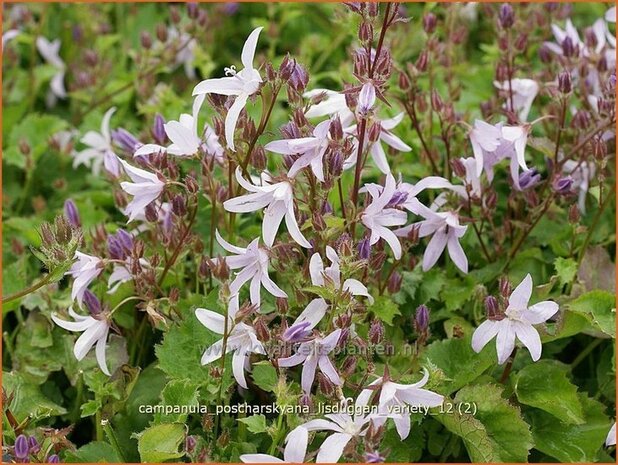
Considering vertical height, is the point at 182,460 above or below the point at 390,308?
below

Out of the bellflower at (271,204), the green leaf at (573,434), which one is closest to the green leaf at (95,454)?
the bellflower at (271,204)

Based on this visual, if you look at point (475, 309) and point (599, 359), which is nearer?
point (475, 309)

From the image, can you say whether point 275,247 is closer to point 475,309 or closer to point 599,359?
point 475,309

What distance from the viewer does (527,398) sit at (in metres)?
2.04

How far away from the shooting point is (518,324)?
190cm

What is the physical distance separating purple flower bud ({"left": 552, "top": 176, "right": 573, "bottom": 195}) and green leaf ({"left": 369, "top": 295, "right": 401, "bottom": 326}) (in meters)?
0.49

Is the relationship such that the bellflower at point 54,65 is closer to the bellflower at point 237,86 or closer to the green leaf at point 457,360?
the bellflower at point 237,86

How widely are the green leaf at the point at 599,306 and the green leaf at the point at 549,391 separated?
142mm

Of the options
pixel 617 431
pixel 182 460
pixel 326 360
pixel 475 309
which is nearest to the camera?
pixel 326 360

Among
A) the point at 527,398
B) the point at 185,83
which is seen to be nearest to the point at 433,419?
the point at 527,398

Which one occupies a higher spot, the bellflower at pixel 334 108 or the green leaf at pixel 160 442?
the bellflower at pixel 334 108

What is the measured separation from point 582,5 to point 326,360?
8.75ft

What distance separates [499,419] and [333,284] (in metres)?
0.50

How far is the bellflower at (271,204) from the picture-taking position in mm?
1754
